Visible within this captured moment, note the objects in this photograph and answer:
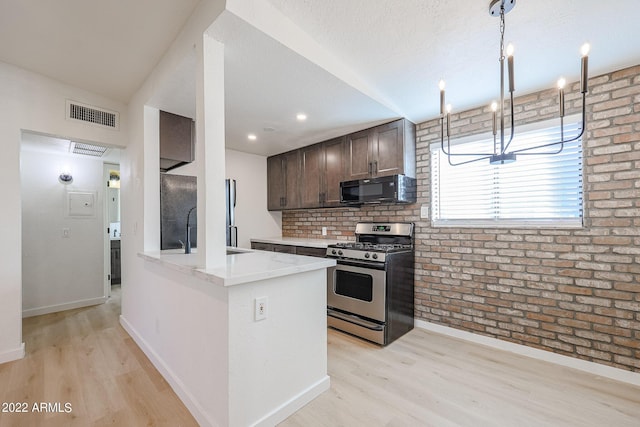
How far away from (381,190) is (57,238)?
172 inches

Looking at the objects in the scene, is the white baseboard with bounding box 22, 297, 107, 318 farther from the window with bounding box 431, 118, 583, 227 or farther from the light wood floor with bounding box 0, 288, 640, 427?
the window with bounding box 431, 118, 583, 227

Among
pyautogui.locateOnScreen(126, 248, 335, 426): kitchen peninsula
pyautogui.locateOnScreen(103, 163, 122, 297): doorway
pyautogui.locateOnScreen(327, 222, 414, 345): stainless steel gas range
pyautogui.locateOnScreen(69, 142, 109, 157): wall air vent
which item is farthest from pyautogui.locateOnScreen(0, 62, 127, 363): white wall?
pyautogui.locateOnScreen(327, 222, 414, 345): stainless steel gas range

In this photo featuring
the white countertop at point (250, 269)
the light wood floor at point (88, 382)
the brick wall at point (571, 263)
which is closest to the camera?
the white countertop at point (250, 269)

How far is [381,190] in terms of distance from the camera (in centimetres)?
308

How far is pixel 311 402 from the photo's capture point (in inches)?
72.3

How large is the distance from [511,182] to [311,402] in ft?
8.53

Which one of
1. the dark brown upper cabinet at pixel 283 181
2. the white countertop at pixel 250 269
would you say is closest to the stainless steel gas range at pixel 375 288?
the white countertop at pixel 250 269

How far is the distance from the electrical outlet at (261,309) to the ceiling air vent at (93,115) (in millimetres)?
2687

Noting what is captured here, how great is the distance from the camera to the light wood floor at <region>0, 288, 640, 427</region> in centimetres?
170

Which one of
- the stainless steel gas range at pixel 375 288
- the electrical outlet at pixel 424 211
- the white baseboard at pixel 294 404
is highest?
the electrical outlet at pixel 424 211

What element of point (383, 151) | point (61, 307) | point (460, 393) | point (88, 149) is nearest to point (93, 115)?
point (88, 149)

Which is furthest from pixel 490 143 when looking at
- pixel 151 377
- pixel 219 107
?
pixel 151 377

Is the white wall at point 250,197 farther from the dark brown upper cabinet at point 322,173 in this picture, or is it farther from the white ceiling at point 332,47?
the white ceiling at point 332,47

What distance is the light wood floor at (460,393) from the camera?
5.57 ft
